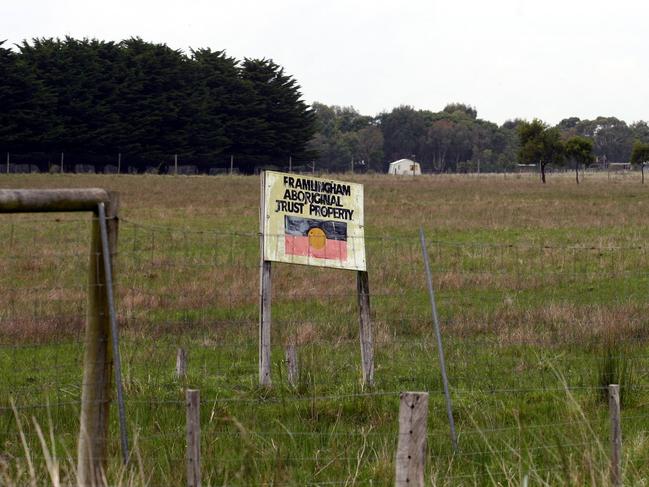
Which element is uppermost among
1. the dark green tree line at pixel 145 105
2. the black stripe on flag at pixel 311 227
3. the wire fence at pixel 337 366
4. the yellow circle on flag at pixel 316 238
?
the dark green tree line at pixel 145 105

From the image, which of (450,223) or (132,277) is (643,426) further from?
(450,223)

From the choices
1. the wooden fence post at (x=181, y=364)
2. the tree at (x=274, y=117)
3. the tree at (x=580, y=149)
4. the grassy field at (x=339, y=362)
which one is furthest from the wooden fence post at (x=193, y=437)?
the tree at (x=274, y=117)

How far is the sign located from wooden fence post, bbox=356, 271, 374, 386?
0.73 feet

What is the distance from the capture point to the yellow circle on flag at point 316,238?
930 centimetres

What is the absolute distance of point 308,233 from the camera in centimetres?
931

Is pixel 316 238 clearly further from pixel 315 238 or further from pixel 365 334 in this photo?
pixel 365 334

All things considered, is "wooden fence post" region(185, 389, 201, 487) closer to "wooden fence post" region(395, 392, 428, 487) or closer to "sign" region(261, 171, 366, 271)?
"wooden fence post" region(395, 392, 428, 487)

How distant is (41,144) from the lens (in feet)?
233

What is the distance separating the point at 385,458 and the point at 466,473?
597 mm

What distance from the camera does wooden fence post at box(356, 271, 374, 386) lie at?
925 cm

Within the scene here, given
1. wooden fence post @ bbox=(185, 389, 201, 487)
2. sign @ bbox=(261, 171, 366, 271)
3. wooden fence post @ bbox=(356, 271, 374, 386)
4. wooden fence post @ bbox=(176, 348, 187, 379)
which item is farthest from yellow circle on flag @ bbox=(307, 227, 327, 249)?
wooden fence post @ bbox=(185, 389, 201, 487)

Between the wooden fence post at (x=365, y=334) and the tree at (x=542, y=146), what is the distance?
61.3 metres

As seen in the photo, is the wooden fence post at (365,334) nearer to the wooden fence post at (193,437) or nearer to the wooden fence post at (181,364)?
the wooden fence post at (181,364)

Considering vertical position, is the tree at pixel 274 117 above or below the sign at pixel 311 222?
above
